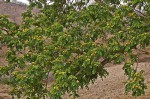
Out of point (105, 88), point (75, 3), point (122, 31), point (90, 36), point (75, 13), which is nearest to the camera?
point (122, 31)

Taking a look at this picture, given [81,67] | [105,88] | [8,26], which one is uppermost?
[8,26]

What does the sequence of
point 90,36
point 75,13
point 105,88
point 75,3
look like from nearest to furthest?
1. point 90,36
2. point 75,13
3. point 75,3
4. point 105,88

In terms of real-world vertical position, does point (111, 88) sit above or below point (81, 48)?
below

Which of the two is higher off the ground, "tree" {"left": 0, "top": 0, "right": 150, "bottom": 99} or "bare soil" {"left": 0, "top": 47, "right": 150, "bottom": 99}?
"tree" {"left": 0, "top": 0, "right": 150, "bottom": 99}

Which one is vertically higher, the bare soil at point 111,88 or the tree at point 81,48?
the tree at point 81,48

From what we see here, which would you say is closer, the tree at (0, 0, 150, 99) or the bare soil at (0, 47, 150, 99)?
the tree at (0, 0, 150, 99)

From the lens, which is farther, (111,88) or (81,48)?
(111,88)

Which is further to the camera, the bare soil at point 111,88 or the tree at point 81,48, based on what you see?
the bare soil at point 111,88

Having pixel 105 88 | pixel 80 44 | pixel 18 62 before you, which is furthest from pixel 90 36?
pixel 105 88

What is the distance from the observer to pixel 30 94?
30.0 ft

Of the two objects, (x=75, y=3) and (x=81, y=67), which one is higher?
(x=75, y=3)

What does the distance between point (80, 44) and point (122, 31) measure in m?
1.08

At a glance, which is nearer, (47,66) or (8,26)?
(47,66)

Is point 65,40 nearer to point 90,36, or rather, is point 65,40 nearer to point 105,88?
point 90,36
